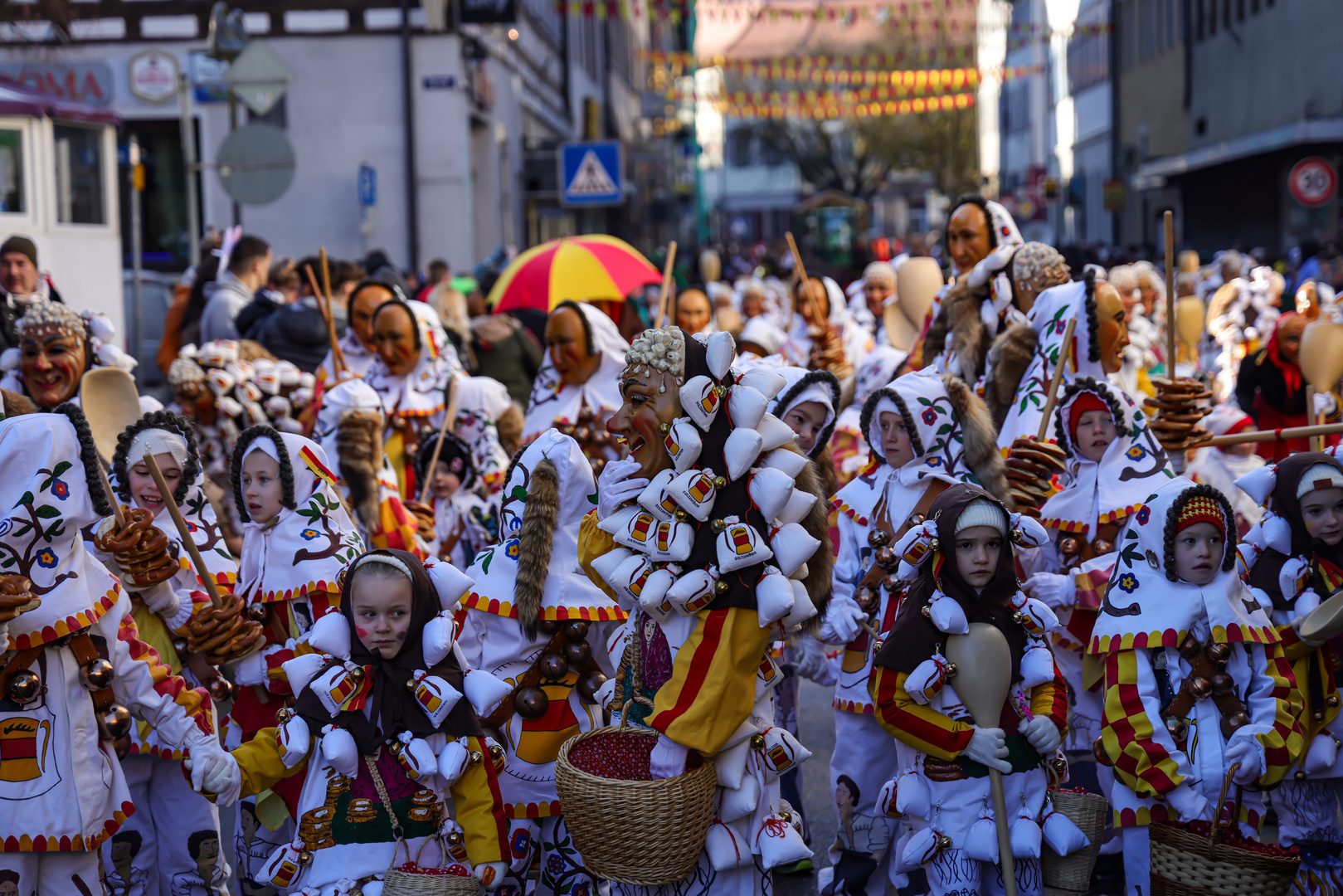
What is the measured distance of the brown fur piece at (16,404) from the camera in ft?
19.3

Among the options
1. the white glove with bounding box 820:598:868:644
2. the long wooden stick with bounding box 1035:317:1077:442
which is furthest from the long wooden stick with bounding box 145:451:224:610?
the long wooden stick with bounding box 1035:317:1077:442

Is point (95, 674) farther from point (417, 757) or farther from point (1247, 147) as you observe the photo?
point (1247, 147)

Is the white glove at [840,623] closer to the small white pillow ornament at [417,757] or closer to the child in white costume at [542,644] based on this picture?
the child in white costume at [542,644]

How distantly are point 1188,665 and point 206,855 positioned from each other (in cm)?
339

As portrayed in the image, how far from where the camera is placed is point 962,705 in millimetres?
4363

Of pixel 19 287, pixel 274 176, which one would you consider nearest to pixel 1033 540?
pixel 19 287

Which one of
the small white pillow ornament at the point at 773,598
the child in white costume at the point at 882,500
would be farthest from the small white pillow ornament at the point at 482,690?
the child in white costume at the point at 882,500

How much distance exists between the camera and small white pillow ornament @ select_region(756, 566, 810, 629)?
3963 mm

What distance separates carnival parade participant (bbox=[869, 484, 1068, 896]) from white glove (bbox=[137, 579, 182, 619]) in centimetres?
245

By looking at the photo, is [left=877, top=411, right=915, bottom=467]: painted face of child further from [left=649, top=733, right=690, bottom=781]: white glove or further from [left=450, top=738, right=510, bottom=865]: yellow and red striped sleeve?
[left=450, top=738, right=510, bottom=865]: yellow and red striped sleeve

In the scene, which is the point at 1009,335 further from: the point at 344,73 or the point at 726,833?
the point at 344,73

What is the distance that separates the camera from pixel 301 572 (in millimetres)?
5121

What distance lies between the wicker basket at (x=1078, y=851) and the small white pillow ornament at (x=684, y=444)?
1.58 meters

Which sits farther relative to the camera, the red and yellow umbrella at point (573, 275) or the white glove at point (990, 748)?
the red and yellow umbrella at point (573, 275)
